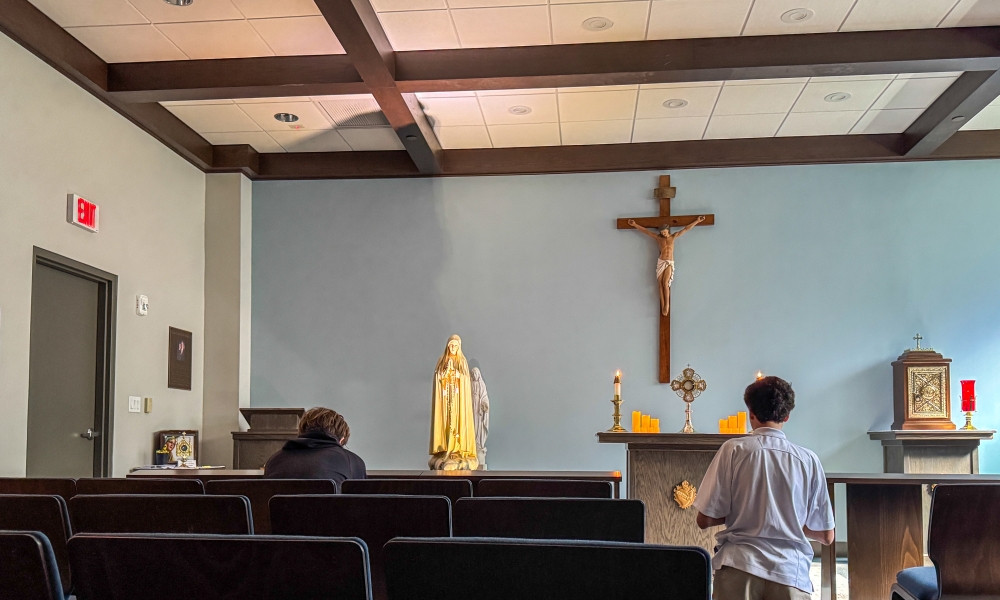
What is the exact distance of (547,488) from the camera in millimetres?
2842

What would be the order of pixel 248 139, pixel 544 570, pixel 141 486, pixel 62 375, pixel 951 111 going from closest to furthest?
pixel 544 570, pixel 141 486, pixel 62 375, pixel 951 111, pixel 248 139

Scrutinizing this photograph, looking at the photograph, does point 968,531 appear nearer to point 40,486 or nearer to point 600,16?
point 40,486

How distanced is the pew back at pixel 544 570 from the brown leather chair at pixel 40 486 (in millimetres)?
2145

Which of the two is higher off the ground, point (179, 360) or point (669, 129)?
point (669, 129)

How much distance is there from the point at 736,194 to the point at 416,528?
5.83m

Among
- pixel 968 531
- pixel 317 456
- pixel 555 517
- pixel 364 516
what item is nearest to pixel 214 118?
pixel 317 456

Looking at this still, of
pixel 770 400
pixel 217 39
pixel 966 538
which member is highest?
pixel 217 39

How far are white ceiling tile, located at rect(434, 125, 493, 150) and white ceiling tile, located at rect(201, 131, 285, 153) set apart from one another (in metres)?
1.44

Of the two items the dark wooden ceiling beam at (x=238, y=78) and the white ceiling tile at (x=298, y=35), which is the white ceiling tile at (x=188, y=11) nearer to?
the white ceiling tile at (x=298, y=35)

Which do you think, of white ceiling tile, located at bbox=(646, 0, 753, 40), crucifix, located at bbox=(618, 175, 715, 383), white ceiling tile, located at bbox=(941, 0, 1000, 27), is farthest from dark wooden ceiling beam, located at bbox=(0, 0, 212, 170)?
white ceiling tile, located at bbox=(941, 0, 1000, 27)

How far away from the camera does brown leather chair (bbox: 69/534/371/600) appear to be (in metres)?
1.36

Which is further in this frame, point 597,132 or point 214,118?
point 597,132

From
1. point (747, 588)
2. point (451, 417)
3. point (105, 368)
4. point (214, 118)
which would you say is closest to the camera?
point (747, 588)

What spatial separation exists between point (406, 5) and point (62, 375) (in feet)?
10.5
